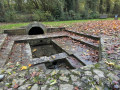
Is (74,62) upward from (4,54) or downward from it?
downward

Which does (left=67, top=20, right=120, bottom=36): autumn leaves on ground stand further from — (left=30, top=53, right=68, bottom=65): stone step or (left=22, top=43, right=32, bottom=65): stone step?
(left=22, top=43, right=32, bottom=65): stone step

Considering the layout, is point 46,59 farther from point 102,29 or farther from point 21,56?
point 102,29

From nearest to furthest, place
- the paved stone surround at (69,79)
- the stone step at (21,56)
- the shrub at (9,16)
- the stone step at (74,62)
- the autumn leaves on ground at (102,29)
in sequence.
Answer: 1. the paved stone surround at (69,79)
2. the stone step at (74,62)
3. the stone step at (21,56)
4. the autumn leaves on ground at (102,29)
5. the shrub at (9,16)

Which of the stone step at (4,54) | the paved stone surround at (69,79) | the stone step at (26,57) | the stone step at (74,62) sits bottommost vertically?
the stone step at (74,62)

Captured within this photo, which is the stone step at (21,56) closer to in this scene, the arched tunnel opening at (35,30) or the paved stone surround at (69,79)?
the paved stone surround at (69,79)

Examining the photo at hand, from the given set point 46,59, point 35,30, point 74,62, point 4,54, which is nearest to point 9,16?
point 35,30

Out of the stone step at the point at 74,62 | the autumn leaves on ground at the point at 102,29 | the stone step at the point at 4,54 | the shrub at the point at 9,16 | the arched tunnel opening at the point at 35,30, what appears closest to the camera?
the stone step at the point at 4,54

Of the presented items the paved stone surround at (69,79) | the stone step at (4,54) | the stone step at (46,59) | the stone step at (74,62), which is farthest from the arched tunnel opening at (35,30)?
the paved stone surround at (69,79)

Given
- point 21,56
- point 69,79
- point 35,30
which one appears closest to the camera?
point 69,79

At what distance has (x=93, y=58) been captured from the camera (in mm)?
3260

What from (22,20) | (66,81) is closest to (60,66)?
(66,81)

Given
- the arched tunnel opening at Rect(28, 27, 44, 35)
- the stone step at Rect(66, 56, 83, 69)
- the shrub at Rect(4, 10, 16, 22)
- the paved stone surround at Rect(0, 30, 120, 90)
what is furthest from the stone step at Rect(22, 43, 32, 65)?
the shrub at Rect(4, 10, 16, 22)

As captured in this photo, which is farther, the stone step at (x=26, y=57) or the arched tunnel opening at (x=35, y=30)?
the arched tunnel opening at (x=35, y=30)

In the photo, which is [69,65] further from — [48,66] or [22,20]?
[22,20]
